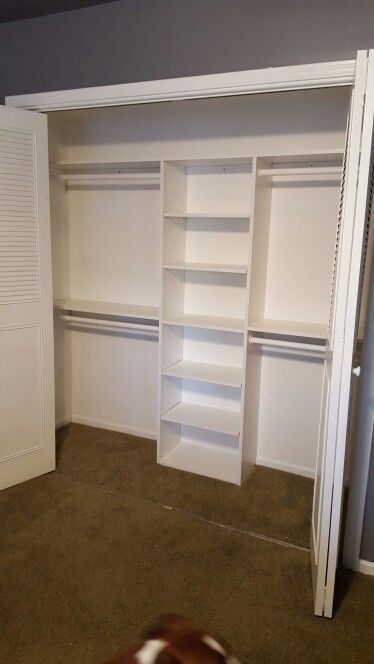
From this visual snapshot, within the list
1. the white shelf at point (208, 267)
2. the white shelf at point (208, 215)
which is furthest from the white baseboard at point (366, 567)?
the white shelf at point (208, 215)

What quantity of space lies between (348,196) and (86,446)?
2.44 metres

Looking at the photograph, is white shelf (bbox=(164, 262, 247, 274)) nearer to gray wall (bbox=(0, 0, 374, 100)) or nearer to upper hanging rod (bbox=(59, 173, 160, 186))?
upper hanging rod (bbox=(59, 173, 160, 186))

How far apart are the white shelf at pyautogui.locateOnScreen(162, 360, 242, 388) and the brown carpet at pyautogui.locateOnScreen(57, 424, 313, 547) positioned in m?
0.62

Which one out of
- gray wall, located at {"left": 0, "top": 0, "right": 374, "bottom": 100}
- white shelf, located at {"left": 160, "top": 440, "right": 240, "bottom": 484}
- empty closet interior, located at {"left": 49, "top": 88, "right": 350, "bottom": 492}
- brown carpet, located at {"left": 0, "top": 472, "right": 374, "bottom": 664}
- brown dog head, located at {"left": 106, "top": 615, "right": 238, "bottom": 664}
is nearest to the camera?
brown dog head, located at {"left": 106, "top": 615, "right": 238, "bottom": 664}

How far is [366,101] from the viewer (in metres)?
1.49

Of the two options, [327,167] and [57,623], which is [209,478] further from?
[327,167]

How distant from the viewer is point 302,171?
2.49 meters

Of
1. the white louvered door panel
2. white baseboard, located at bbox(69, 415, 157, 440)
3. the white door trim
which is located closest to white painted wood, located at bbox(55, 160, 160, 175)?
the white louvered door panel

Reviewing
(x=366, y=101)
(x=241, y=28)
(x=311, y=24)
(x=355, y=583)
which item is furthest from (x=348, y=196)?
(x=355, y=583)

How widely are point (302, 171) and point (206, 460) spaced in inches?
72.7

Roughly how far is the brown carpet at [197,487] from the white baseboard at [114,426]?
0.27 feet

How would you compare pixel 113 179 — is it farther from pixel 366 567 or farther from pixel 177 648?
pixel 177 648

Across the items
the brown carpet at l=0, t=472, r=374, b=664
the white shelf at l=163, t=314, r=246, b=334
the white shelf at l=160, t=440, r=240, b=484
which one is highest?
the white shelf at l=163, t=314, r=246, b=334

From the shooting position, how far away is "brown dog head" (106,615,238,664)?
0.91m
